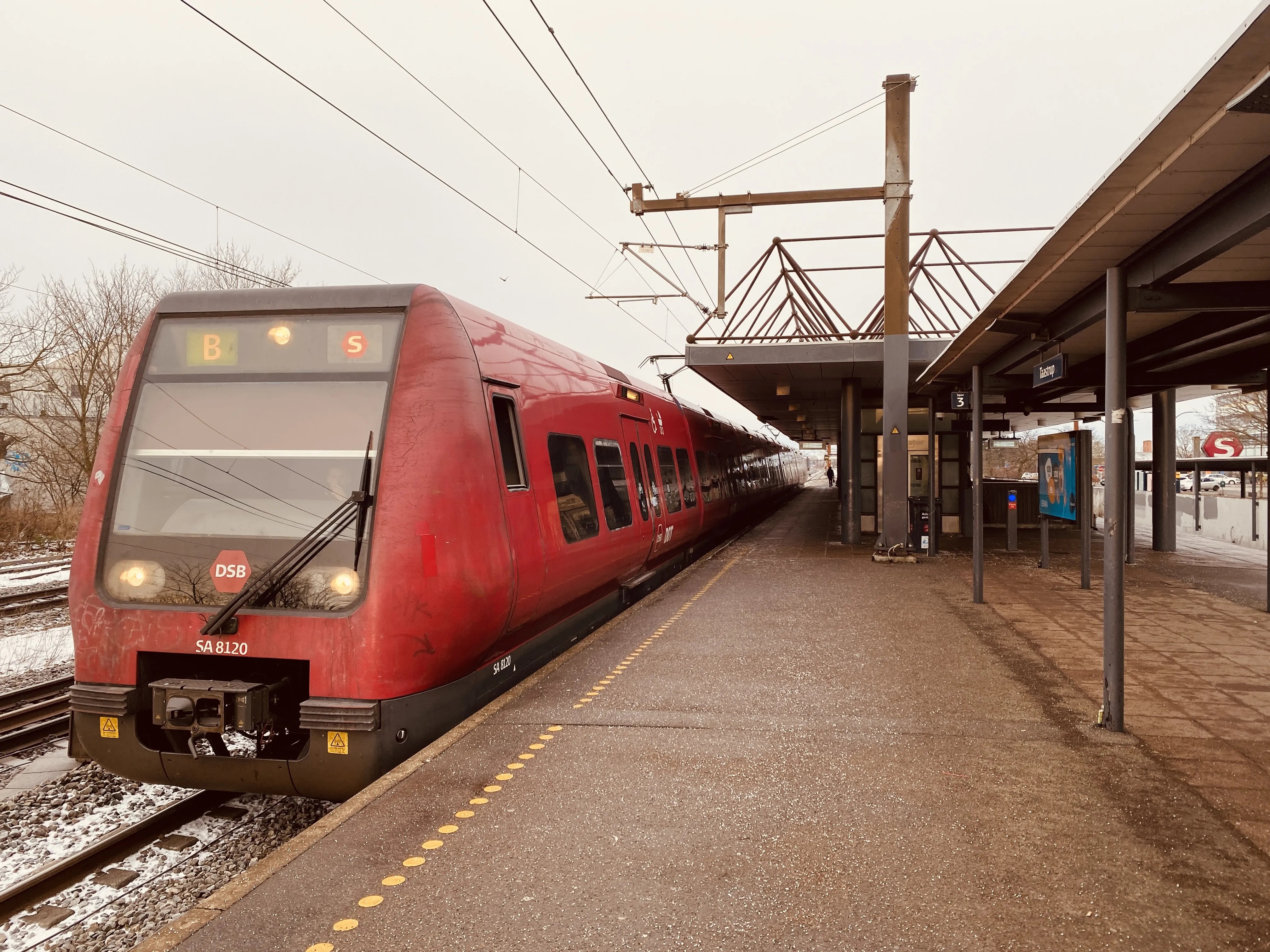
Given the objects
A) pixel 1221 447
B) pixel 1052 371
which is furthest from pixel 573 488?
pixel 1221 447

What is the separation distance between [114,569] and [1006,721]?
506 cm

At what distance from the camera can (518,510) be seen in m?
5.24

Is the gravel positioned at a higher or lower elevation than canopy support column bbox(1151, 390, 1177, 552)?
lower

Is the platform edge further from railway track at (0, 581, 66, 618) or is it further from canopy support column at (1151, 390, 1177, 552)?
canopy support column at (1151, 390, 1177, 552)

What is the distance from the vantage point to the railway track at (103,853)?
3723mm

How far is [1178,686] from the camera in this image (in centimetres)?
582

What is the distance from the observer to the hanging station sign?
652 cm

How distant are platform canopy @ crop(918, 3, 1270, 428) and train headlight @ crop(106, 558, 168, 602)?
5.02 metres

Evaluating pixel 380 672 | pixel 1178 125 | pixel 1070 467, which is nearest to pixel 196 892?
pixel 380 672

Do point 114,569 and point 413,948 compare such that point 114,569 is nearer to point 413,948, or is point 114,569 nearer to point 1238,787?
point 413,948

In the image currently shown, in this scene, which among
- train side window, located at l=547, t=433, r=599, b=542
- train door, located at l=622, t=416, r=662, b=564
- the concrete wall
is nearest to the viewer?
train side window, located at l=547, t=433, r=599, b=542

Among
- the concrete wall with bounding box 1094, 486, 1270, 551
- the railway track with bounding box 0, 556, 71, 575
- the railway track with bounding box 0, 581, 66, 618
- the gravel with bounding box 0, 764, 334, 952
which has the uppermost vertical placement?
the concrete wall with bounding box 1094, 486, 1270, 551

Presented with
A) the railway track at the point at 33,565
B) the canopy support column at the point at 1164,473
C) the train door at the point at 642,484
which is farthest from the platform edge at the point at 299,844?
the canopy support column at the point at 1164,473

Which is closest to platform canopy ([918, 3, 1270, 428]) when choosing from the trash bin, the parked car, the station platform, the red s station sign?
the station platform
